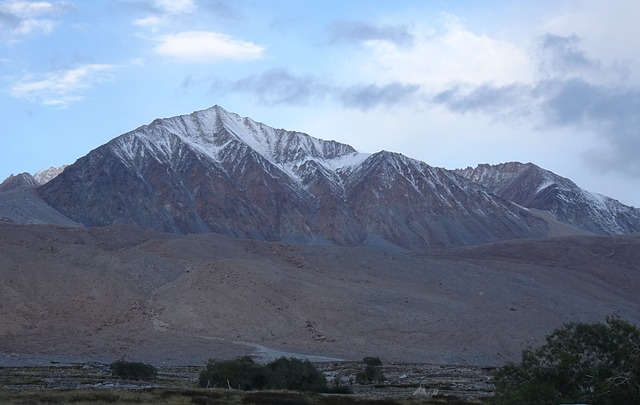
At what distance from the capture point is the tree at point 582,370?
89.0ft

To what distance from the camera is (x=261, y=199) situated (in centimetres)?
17975

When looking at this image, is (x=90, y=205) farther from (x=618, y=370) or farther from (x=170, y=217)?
(x=618, y=370)

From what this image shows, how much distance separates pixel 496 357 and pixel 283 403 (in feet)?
141

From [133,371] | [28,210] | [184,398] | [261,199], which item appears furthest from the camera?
[261,199]

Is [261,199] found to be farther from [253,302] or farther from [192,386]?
[192,386]

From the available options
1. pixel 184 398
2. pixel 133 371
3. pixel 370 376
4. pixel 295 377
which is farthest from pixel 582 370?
pixel 133 371

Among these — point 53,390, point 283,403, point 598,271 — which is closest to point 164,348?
point 53,390

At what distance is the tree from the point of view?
2714 cm

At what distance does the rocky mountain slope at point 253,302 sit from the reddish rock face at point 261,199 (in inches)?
2401

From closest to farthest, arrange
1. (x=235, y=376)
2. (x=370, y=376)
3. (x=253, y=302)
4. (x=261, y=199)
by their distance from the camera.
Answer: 1. (x=235, y=376)
2. (x=370, y=376)
3. (x=253, y=302)
4. (x=261, y=199)

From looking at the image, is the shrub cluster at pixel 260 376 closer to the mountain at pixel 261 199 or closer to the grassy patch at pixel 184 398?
the grassy patch at pixel 184 398

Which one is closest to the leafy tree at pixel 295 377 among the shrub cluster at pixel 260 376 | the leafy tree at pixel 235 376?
the shrub cluster at pixel 260 376

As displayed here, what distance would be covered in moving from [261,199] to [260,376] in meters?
136

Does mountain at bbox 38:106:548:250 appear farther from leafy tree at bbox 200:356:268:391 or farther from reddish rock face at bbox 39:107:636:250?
leafy tree at bbox 200:356:268:391
